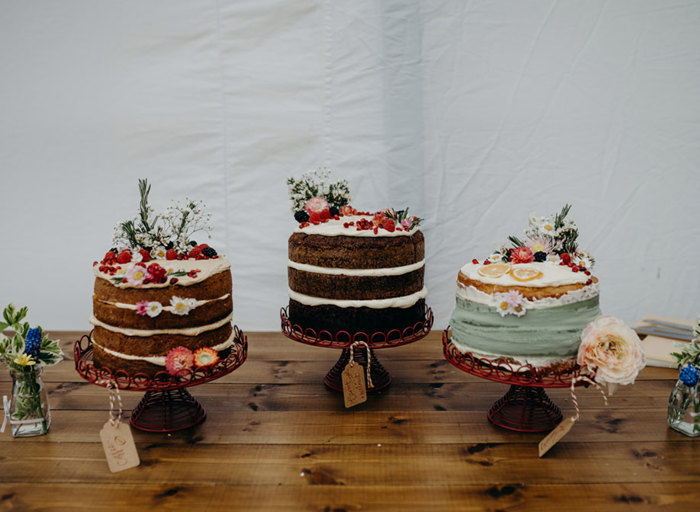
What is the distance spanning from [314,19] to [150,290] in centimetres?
167

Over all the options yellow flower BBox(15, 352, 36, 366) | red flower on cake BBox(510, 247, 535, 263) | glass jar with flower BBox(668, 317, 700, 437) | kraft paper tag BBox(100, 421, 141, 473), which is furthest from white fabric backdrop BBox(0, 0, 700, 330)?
kraft paper tag BBox(100, 421, 141, 473)

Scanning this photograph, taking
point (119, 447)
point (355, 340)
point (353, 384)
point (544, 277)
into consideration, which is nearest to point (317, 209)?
point (355, 340)

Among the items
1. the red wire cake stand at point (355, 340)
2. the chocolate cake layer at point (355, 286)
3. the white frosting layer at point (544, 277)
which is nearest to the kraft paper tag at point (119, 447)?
the red wire cake stand at point (355, 340)

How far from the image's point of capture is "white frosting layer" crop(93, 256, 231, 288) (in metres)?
1.67

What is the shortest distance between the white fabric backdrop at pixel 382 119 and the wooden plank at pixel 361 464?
134 cm

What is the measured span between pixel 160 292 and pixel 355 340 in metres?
0.62

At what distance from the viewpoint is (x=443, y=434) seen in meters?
1.78

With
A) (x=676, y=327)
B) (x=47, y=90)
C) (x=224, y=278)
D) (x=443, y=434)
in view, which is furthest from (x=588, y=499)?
(x=47, y=90)

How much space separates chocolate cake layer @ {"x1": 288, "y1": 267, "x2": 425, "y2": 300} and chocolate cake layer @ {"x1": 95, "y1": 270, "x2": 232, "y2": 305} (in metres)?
0.31

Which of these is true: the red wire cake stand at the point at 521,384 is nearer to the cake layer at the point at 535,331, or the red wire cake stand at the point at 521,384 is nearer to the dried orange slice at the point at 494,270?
the cake layer at the point at 535,331

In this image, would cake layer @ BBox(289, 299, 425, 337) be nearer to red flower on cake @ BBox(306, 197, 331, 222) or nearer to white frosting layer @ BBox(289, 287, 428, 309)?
white frosting layer @ BBox(289, 287, 428, 309)

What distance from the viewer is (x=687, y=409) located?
69.2 inches

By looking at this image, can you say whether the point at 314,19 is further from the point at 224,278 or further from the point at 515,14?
the point at 224,278

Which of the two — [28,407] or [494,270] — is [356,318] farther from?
[28,407]
